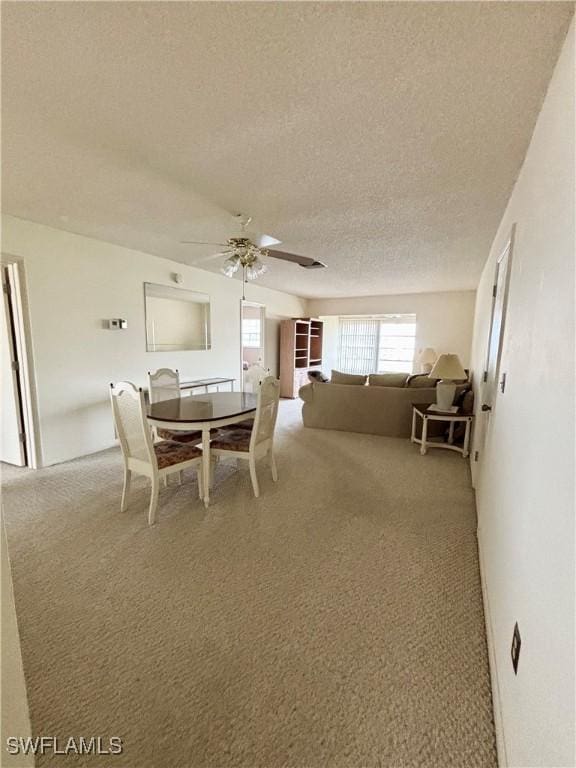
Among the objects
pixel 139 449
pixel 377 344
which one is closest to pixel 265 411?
pixel 139 449

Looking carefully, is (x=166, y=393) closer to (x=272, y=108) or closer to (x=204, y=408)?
(x=204, y=408)

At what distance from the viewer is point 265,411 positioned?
9.44 ft

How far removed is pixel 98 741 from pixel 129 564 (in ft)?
3.01

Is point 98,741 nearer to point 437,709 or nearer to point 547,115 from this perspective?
point 437,709

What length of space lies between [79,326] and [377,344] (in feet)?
22.1

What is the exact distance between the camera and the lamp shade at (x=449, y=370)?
11.8ft

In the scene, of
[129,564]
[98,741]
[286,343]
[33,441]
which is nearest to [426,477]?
[129,564]

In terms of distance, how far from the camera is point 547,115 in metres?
1.38

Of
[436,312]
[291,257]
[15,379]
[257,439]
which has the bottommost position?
[257,439]

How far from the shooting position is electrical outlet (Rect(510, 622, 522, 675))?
1017mm

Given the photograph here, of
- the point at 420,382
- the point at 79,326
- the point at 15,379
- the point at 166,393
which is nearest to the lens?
the point at 15,379

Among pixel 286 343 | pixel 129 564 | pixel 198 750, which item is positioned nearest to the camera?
pixel 198 750

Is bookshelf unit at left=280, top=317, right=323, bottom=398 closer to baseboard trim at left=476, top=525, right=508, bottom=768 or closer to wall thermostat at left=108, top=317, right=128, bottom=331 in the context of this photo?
wall thermostat at left=108, top=317, right=128, bottom=331

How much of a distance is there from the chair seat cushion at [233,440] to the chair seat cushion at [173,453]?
8.2 inches
